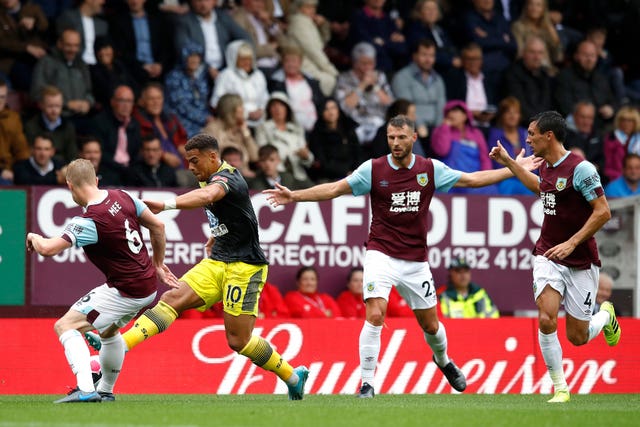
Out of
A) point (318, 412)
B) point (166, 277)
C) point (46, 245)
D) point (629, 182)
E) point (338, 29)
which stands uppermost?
point (338, 29)

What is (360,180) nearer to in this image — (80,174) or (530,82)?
(80,174)

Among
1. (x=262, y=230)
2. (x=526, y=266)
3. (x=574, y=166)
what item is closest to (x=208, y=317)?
(x=262, y=230)

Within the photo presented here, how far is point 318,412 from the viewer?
10.3 metres

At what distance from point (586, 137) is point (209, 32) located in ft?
19.3

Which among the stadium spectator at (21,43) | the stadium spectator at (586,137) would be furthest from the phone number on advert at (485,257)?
the stadium spectator at (21,43)

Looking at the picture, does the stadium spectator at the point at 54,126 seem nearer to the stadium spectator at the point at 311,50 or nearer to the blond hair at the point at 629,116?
the stadium spectator at the point at 311,50

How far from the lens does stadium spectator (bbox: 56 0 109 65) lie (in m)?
17.7

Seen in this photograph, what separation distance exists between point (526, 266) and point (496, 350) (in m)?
1.72

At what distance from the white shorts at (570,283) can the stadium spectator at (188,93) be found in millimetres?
7142

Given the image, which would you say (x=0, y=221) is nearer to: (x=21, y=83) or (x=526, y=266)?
(x=21, y=83)

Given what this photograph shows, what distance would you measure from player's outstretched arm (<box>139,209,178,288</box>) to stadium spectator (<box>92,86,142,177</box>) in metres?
5.28

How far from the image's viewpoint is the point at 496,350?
1525 cm

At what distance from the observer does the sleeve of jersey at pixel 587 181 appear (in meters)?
11.5

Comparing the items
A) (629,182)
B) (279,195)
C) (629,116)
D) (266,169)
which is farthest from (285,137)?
(279,195)
